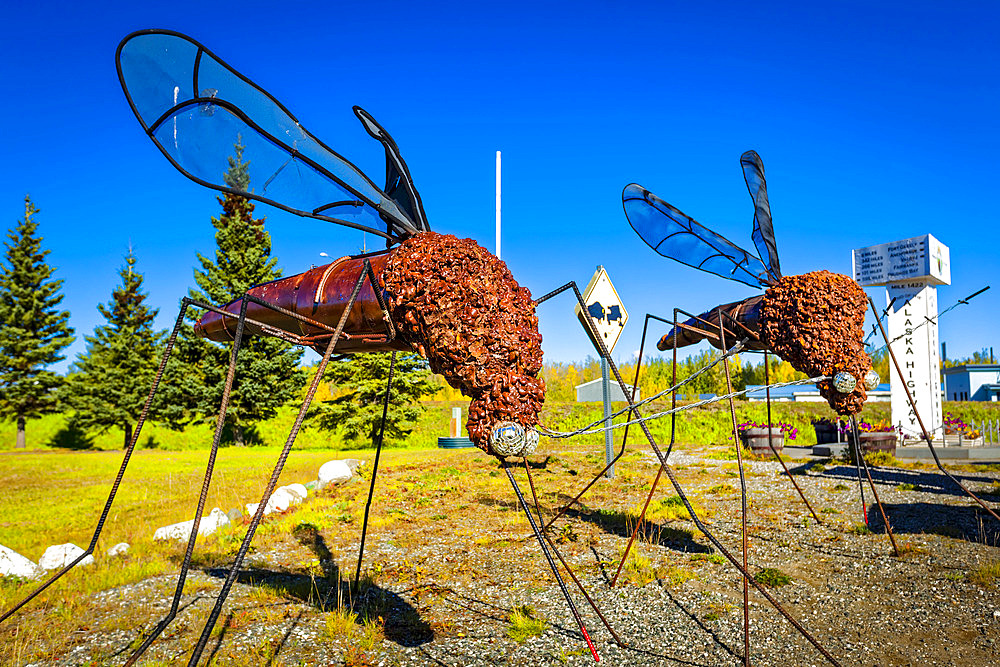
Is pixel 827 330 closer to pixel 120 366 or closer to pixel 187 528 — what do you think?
pixel 187 528

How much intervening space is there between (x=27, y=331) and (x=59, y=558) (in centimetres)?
2462

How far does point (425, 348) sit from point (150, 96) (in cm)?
194

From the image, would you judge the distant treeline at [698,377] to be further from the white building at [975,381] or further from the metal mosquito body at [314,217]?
the metal mosquito body at [314,217]

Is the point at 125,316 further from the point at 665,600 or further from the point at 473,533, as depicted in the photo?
the point at 665,600

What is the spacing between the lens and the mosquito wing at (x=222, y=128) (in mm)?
2877

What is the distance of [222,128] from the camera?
10.3ft

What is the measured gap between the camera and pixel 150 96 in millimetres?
2957

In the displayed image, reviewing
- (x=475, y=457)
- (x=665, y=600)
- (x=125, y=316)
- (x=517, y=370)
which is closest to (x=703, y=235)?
(x=665, y=600)

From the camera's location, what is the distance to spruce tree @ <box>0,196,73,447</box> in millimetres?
24578

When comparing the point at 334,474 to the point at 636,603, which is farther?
the point at 334,474

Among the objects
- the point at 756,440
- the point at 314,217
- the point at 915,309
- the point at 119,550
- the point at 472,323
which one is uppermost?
the point at 915,309

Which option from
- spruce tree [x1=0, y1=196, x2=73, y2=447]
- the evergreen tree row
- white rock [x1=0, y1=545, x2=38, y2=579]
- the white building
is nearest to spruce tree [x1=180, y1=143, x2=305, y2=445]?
the evergreen tree row

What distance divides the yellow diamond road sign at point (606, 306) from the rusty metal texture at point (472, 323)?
8.76m

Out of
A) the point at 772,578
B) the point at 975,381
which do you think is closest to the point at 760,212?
the point at 772,578
